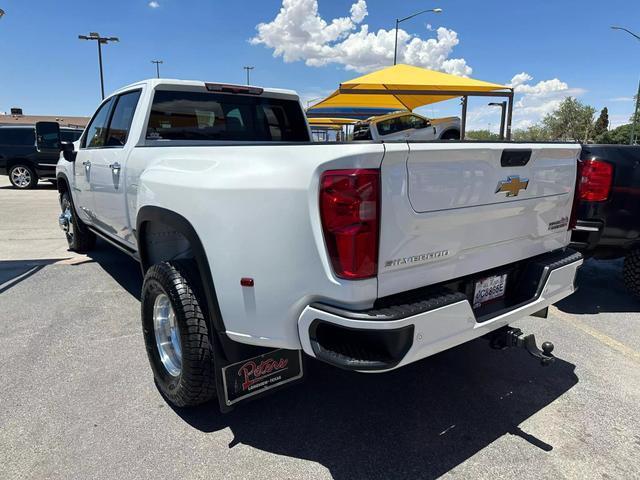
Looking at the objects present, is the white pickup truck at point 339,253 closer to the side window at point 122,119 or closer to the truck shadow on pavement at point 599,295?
the side window at point 122,119

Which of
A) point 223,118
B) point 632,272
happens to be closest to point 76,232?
point 223,118

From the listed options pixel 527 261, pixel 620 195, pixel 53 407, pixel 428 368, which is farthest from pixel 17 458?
pixel 620 195

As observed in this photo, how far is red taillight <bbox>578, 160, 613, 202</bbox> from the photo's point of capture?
4012mm

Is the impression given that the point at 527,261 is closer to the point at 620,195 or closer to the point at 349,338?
the point at 349,338

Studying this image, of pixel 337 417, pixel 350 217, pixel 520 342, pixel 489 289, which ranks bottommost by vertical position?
pixel 337 417

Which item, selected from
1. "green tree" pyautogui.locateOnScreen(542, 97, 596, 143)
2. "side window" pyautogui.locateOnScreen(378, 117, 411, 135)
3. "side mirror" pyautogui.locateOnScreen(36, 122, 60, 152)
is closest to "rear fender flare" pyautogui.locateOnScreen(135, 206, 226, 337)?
"side mirror" pyautogui.locateOnScreen(36, 122, 60, 152)

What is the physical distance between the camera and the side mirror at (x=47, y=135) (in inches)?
208

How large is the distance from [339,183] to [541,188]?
140 centimetres

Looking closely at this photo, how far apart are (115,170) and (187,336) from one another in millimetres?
1929

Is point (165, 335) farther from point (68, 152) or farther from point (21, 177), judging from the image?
point (21, 177)

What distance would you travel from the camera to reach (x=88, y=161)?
4.55 m

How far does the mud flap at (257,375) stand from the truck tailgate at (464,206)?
69cm

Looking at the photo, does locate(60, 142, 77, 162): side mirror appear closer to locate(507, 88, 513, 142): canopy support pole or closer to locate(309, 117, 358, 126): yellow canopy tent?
locate(507, 88, 513, 142): canopy support pole

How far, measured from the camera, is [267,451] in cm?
238
